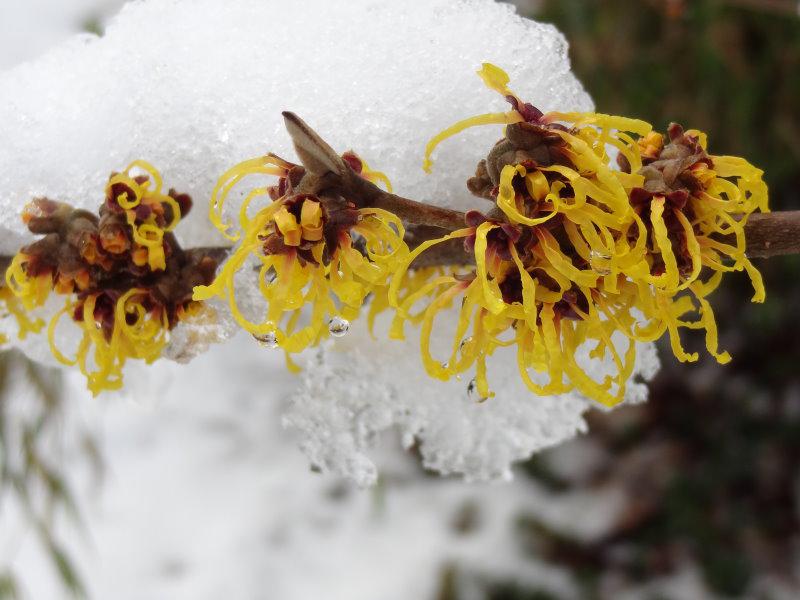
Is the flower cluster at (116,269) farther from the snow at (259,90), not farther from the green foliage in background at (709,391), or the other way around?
the green foliage in background at (709,391)

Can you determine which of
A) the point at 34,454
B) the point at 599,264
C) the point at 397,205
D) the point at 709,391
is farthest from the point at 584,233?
the point at 709,391

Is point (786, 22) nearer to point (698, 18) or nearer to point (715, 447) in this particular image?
point (698, 18)

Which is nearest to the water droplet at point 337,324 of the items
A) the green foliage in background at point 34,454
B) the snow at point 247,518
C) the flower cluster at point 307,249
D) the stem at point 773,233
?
the flower cluster at point 307,249

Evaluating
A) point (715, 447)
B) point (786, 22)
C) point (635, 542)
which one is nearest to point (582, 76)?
point (786, 22)

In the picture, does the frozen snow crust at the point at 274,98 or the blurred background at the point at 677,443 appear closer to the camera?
the frozen snow crust at the point at 274,98

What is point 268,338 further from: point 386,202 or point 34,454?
point 34,454

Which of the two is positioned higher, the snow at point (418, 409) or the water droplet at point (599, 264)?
the water droplet at point (599, 264)
